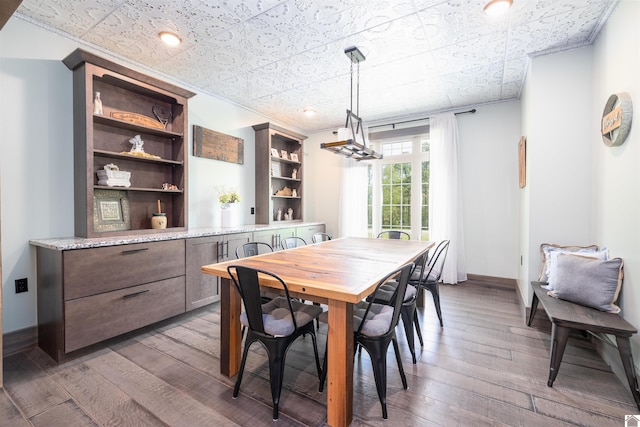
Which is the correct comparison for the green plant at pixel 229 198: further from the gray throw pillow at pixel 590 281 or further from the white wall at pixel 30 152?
the gray throw pillow at pixel 590 281

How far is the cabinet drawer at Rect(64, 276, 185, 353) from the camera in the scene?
2145 mm

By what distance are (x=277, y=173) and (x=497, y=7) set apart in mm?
3659

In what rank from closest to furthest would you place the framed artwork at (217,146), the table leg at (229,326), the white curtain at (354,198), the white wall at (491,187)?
the table leg at (229,326) < the framed artwork at (217,146) < the white wall at (491,187) < the white curtain at (354,198)

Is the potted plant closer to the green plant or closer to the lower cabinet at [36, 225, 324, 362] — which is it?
the green plant

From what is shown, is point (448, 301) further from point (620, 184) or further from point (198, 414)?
point (198, 414)

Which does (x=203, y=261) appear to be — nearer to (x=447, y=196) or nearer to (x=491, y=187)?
(x=447, y=196)

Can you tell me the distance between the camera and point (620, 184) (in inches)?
80.7

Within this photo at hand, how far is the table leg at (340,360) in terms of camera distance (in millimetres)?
1485

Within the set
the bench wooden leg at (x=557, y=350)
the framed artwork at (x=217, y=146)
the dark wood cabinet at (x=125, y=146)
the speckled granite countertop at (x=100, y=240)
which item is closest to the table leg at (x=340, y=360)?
the bench wooden leg at (x=557, y=350)

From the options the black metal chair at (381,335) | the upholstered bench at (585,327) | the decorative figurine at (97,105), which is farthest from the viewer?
the decorative figurine at (97,105)

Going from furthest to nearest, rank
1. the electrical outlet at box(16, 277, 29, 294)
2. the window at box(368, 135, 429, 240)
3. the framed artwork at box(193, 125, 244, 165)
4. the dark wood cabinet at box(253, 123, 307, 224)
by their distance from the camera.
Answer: the window at box(368, 135, 429, 240), the dark wood cabinet at box(253, 123, 307, 224), the framed artwork at box(193, 125, 244, 165), the electrical outlet at box(16, 277, 29, 294)

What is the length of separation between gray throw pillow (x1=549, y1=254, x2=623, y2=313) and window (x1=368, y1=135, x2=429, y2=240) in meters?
2.55

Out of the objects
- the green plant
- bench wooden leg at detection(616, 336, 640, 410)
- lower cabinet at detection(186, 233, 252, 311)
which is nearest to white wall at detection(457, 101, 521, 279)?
bench wooden leg at detection(616, 336, 640, 410)

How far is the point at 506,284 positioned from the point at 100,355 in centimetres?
487
